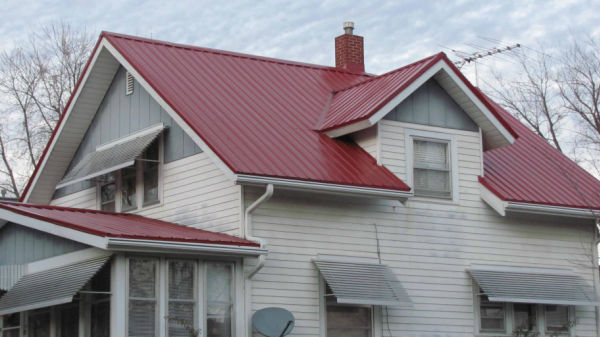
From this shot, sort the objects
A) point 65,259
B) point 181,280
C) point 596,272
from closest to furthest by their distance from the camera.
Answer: point 181,280 < point 65,259 < point 596,272

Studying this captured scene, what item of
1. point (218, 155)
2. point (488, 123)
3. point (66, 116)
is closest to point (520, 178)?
point (488, 123)

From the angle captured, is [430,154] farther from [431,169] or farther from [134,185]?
[134,185]

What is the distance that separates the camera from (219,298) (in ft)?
64.6

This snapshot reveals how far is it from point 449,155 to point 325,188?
3.93 metres

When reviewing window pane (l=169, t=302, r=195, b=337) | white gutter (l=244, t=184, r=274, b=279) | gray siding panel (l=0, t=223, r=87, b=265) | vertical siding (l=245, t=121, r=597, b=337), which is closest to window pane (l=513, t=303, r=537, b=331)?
vertical siding (l=245, t=121, r=597, b=337)

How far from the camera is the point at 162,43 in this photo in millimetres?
24641

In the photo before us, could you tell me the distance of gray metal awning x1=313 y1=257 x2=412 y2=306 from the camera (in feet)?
66.3

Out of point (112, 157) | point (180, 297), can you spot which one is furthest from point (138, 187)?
point (180, 297)

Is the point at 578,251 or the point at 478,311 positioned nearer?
the point at 478,311

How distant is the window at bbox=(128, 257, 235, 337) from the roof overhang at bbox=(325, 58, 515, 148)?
4182 mm

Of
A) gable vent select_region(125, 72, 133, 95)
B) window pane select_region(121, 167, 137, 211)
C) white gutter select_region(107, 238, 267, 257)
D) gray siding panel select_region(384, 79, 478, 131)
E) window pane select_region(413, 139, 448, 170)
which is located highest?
gable vent select_region(125, 72, 133, 95)

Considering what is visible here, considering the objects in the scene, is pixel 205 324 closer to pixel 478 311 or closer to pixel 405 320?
pixel 405 320

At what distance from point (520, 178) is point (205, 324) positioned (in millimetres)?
8406

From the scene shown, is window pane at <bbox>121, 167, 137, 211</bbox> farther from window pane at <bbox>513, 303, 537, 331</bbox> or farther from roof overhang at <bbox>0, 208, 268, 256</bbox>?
window pane at <bbox>513, 303, 537, 331</bbox>
